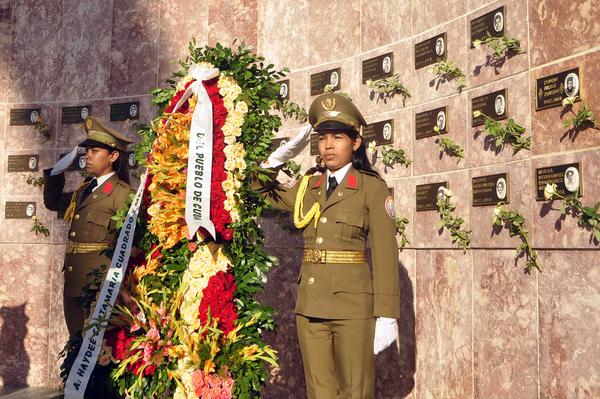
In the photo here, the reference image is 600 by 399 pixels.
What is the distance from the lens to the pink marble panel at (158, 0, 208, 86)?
725cm

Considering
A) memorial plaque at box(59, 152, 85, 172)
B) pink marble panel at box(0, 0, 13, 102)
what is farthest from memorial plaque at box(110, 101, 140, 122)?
pink marble panel at box(0, 0, 13, 102)

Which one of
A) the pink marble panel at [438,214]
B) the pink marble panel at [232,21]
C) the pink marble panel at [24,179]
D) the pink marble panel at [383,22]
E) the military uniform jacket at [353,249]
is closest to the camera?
the military uniform jacket at [353,249]

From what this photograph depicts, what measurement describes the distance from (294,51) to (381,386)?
326 centimetres

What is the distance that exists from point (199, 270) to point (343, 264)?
A: 894mm

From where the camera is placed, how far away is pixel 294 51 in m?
6.49

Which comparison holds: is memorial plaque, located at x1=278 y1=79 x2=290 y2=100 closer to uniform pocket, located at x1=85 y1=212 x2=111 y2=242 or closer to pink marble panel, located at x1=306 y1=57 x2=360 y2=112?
pink marble panel, located at x1=306 y1=57 x2=360 y2=112

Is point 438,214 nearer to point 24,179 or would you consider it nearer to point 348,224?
point 348,224

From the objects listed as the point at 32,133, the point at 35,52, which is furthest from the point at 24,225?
the point at 35,52

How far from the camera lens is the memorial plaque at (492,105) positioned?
456 cm

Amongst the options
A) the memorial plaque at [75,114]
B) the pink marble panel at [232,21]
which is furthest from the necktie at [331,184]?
the memorial plaque at [75,114]

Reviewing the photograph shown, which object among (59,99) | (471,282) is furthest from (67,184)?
(471,282)

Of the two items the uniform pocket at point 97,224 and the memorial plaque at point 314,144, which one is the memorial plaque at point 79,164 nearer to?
the uniform pocket at point 97,224

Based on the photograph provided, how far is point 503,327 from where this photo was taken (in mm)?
4457

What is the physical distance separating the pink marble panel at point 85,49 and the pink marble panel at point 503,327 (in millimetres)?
4992
